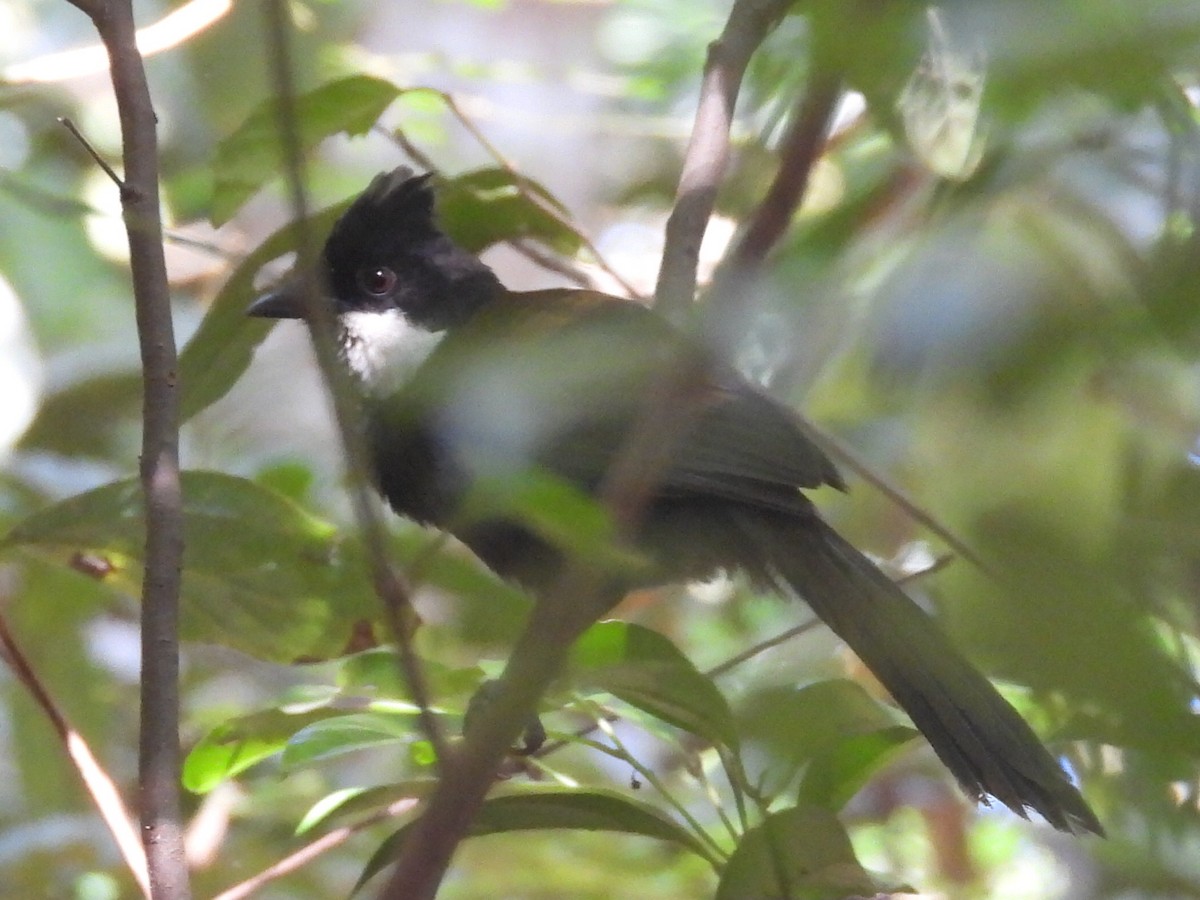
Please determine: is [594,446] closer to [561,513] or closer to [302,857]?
[561,513]

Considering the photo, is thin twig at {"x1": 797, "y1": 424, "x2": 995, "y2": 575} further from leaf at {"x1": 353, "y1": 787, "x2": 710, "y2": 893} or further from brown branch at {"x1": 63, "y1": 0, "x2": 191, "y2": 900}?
brown branch at {"x1": 63, "y1": 0, "x2": 191, "y2": 900}

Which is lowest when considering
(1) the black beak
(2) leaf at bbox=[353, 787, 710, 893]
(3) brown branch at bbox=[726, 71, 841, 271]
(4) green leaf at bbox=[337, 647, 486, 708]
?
(2) leaf at bbox=[353, 787, 710, 893]

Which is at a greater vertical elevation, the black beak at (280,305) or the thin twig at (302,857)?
the black beak at (280,305)

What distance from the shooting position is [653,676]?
116 centimetres

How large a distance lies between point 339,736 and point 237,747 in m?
0.19

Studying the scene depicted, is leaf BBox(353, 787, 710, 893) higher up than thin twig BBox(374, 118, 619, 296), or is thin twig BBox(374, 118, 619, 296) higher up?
thin twig BBox(374, 118, 619, 296)

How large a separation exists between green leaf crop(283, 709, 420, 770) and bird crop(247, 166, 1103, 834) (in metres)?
0.19

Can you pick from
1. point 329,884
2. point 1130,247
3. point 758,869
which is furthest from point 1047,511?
point 329,884

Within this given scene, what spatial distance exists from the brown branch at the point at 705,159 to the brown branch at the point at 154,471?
0.41m

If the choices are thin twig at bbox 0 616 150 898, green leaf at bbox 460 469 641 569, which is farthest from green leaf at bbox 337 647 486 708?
green leaf at bbox 460 469 641 569

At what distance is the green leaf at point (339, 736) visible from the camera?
4.09 ft

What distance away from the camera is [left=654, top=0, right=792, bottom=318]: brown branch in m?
1.15

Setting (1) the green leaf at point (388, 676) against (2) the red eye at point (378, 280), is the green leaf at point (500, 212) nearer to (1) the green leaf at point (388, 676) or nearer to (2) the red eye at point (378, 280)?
(2) the red eye at point (378, 280)

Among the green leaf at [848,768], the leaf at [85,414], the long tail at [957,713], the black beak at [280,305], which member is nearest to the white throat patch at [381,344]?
the black beak at [280,305]
